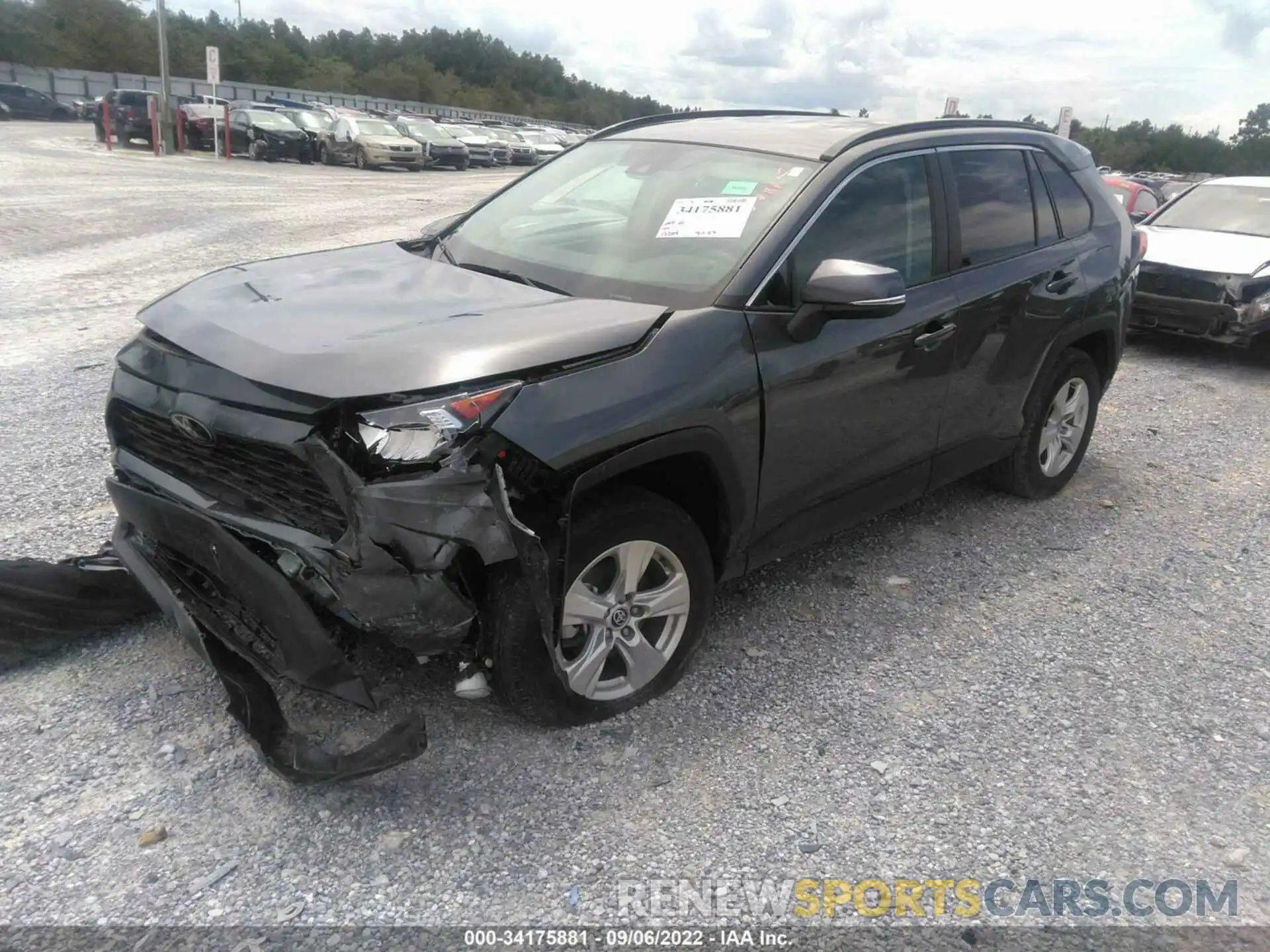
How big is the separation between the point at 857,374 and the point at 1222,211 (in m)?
8.51

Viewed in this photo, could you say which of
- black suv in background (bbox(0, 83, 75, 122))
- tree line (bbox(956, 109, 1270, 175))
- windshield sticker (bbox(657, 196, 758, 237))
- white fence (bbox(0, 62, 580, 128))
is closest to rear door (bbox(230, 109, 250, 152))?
black suv in background (bbox(0, 83, 75, 122))

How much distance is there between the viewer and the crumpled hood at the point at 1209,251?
27.9 ft

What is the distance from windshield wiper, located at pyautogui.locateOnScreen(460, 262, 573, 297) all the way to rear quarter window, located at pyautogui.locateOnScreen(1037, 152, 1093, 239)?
276 centimetres

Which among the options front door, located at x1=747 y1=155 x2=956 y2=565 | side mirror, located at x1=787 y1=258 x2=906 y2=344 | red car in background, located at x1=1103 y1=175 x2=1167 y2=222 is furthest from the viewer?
red car in background, located at x1=1103 y1=175 x2=1167 y2=222

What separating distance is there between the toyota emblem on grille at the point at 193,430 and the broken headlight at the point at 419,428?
0.54 metres

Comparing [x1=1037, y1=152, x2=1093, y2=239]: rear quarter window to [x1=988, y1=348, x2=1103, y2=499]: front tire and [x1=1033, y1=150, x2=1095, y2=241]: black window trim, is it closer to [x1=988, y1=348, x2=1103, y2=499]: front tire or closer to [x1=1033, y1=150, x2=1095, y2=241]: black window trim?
[x1=1033, y1=150, x2=1095, y2=241]: black window trim

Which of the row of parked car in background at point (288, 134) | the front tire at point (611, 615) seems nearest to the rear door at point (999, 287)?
the front tire at point (611, 615)

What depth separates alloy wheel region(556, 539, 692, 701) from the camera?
2883 mm

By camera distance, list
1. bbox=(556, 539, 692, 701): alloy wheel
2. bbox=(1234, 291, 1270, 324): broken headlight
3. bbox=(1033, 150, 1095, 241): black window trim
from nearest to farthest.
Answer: bbox=(556, 539, 692, 701): alloy wheel < bbox=(1033, 150, 1095, 241): black window trim < bbox=(1234, 291, 1270, 324): broken headlight

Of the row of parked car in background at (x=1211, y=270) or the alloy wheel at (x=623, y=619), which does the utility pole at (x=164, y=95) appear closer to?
the row of parked car in background at (x=1211, y=270)

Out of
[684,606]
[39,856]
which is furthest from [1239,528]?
[39,856]

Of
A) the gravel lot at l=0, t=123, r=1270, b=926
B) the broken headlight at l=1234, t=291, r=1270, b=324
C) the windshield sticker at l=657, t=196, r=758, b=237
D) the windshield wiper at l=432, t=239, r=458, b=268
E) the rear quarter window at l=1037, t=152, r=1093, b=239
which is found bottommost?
the gravel lot at l=0, t=123, r=1270, b=926

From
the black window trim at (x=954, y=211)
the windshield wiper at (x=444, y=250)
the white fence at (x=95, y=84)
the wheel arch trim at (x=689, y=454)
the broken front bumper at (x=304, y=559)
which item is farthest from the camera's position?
the white fence at (x=95, y=84)

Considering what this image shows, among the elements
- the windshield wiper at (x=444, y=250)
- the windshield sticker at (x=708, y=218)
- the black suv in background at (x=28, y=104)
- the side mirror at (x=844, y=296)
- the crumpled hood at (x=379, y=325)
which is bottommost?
the black suv in background at (x=28, y=104)
